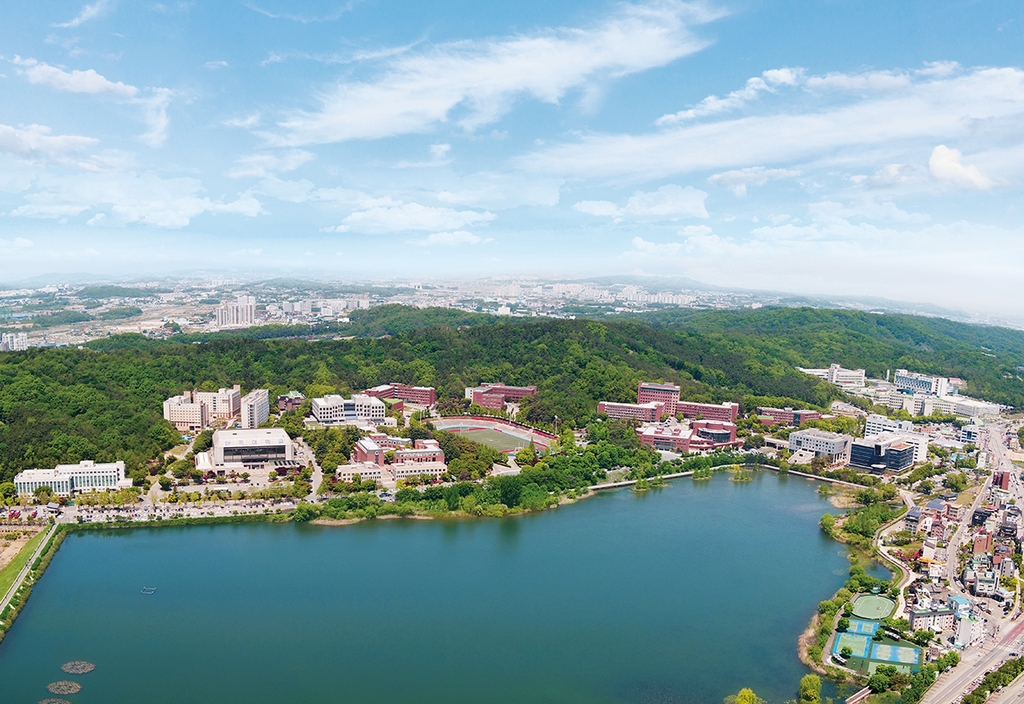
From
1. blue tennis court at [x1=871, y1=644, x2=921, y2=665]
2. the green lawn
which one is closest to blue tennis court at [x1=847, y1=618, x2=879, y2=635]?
blue tennis court at [x1=871, y1=644, x2=921, y2=665]

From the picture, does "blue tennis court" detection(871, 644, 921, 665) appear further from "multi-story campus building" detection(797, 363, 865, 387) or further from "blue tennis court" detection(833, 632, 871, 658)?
"multi-story campus building" detection(797, 363, 865, 387)

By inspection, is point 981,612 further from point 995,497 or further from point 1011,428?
point 1011,428

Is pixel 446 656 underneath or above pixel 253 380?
underneath

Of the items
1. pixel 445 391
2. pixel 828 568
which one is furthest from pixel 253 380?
pixel 828 568

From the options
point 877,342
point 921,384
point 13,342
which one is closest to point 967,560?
point 921,384

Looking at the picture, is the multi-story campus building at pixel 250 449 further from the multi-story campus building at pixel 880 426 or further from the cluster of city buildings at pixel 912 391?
the cluster of city buildings at pixel 912 391

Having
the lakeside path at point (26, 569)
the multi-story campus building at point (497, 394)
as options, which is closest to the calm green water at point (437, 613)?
the lakeside path at point (26, 569)
